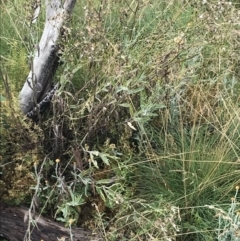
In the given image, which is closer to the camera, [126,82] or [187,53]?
[126,82]

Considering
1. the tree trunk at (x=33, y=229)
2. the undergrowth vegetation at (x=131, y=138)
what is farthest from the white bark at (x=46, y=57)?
the tree trunk at (x=33, y=229)

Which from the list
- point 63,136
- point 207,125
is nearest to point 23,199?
point 63,136

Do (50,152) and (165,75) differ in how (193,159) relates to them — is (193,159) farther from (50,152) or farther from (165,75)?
(50,152)

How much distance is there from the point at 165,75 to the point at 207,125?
37 centimetres

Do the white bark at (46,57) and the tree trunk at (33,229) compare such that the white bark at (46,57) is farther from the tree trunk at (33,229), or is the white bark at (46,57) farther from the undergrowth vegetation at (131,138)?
the tree trunk at (33,229)

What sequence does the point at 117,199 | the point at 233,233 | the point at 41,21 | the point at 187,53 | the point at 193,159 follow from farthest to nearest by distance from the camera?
the point at 41,21
the point at 187,53
the point at 193,159
the point at 117,199
the point at 233,233

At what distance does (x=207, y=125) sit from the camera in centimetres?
267

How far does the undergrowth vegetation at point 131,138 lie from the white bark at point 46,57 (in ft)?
0.25

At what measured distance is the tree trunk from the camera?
251 cm

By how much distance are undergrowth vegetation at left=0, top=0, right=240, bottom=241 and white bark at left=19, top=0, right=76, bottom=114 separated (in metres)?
0.07

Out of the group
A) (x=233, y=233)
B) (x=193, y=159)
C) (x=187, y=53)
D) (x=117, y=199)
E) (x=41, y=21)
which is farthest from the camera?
(x=41, y=21)

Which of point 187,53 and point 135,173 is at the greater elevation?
point 187,53

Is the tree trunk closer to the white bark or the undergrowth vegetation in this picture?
the undergrowth vegetation

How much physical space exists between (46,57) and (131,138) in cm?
63
